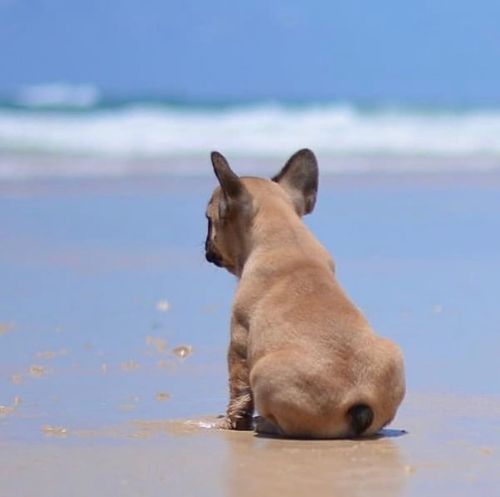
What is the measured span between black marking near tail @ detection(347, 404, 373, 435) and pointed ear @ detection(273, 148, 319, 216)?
4.95 feet

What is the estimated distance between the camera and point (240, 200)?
768 cm

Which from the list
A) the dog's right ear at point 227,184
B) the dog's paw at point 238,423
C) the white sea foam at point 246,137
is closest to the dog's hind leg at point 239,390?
the dog's paw at point 238,423

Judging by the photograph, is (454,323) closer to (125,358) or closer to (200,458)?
(125,358)

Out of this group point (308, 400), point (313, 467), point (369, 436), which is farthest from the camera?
point (369, 436)

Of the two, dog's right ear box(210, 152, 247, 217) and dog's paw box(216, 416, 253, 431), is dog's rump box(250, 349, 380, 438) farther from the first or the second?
dog's right ear box(210, 152, 247, 217)

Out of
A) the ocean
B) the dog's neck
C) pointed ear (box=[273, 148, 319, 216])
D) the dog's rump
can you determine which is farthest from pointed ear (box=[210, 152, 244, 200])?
the ocean

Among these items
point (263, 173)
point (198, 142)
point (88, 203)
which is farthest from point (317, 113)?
point (88, 203)

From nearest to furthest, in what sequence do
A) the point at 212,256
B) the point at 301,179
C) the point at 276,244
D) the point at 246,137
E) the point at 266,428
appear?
the point at 266,428
the point at 276,244
the point at 212,256
the point at 301,179
the point at 246,137

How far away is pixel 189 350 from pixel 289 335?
254 cm

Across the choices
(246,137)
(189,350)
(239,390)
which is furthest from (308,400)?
(246,137)

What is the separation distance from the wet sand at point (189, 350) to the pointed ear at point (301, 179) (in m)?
1.14

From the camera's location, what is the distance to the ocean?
A: 2564 centimetres

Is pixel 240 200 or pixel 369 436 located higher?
pixel 240 200

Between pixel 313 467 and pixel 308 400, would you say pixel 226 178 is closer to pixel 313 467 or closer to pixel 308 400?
pixel 308 400
